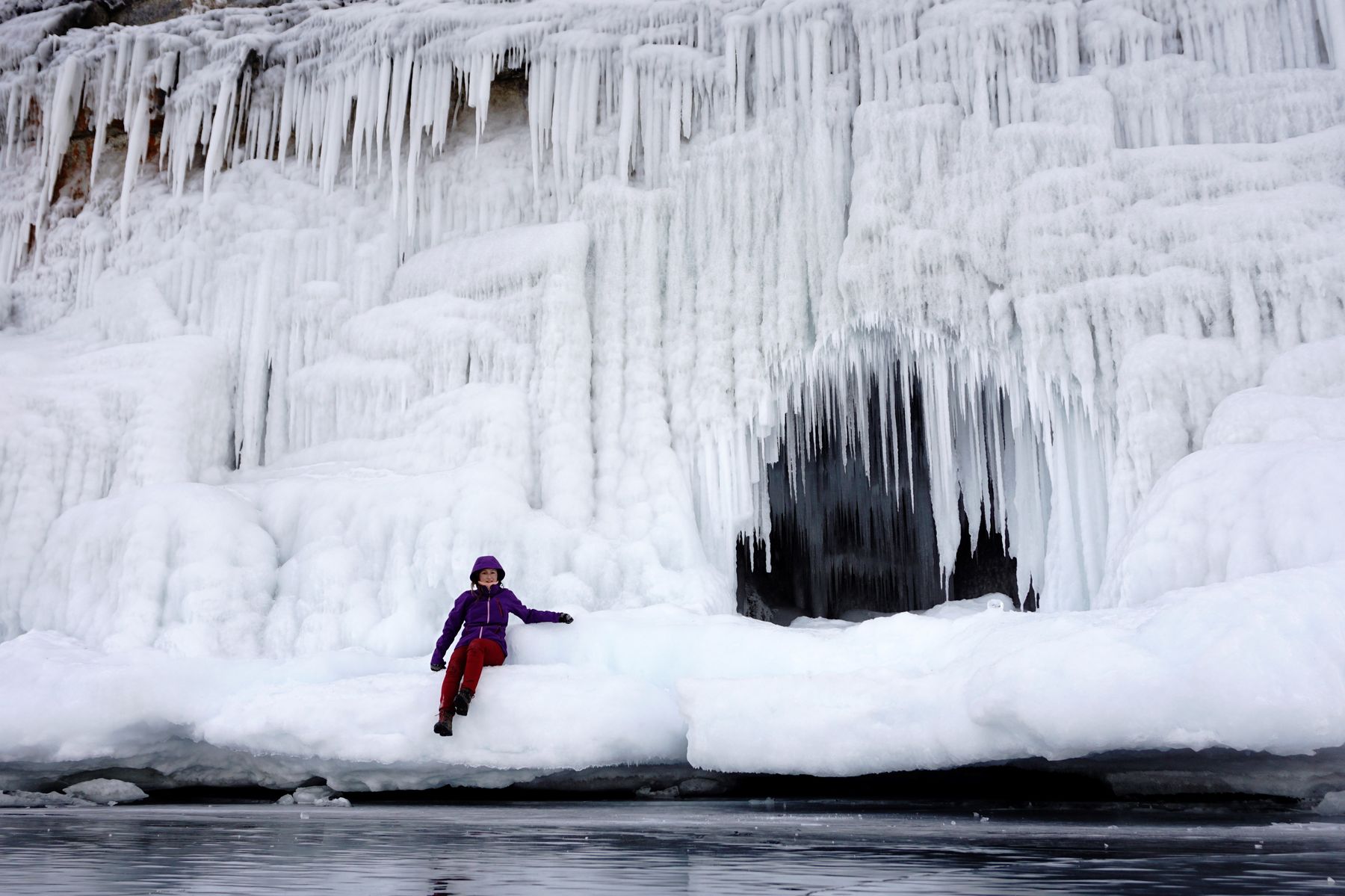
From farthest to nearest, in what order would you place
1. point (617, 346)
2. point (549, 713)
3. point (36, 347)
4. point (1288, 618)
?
point (36, 347)
point (617, 346)
point (549, 713)
point (1288, 618)

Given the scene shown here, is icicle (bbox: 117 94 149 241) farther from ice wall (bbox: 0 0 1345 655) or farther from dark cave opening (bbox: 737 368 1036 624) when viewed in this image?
dark cave opening (bbox: 737 368 1036 624)

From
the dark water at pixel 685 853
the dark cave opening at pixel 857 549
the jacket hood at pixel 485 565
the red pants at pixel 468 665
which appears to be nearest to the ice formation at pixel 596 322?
the red pants at pixel 468 665

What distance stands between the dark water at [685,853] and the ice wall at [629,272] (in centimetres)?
503

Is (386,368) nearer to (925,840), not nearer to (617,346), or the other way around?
(617,346)

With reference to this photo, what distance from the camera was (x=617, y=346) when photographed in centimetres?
1262

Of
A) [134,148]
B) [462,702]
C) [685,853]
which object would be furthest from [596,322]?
[685,853]

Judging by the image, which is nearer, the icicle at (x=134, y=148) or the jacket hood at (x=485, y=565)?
the jacket hood at (x=485, y=565)

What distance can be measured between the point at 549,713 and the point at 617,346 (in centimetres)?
585

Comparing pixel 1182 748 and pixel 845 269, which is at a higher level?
pixel 845 269

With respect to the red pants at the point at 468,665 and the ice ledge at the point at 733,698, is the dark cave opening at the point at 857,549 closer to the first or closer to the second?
the ice ledge at the point at 733,698

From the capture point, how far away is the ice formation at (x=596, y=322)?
880 centimetres

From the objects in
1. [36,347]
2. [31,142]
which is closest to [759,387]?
[36,347]

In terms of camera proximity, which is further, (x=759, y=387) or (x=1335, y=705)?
(x=759, y=387)

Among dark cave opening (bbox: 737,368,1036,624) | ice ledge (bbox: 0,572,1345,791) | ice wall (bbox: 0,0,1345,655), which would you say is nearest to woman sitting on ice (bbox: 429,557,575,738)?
Answer: ice ledge (bbox: 0,572,1345,791)
